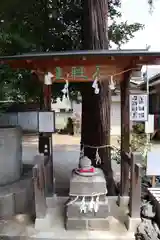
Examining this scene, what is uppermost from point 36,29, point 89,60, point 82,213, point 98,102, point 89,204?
point 36,29

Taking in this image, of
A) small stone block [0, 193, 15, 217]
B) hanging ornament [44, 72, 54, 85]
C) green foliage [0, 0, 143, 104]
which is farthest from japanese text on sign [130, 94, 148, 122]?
green foliage [0, 0, 143, 104]

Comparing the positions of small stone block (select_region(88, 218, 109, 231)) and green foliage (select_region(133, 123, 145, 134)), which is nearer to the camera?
small stone block (select_region(88, 218, 109, 231))

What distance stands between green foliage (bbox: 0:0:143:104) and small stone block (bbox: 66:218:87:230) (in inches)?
161

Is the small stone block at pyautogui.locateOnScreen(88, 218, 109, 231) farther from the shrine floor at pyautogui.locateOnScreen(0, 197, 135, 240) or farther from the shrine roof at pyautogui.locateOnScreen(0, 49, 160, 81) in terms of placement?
the shrine roof at pyautogui.locateOnScreen(0, 49, 160, 81)

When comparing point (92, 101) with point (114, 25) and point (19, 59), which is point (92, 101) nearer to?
point (19, 59)

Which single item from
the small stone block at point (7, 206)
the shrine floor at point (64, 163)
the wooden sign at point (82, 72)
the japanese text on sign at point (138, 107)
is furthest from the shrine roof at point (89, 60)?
the shrine floor at point (64, 163)

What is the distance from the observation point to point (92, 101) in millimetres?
6098

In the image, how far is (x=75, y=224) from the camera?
3.82 metres

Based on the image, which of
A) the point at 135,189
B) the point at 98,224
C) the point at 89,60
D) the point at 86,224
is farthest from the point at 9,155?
the point at 135,189

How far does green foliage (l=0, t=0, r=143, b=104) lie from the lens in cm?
686

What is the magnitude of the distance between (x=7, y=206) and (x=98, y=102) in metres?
2.98

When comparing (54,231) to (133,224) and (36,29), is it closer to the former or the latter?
(133,224)

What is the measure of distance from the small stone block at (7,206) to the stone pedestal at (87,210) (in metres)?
1.31

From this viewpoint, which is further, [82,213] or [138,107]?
[138,107]
